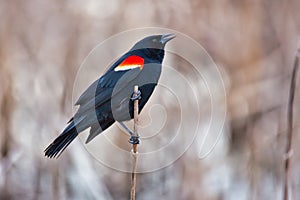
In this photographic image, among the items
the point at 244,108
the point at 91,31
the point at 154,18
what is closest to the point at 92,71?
the point at 91,31

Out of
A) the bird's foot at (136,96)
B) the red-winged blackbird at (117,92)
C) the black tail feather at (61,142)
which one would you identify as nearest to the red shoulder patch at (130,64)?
the red-winged blackbird at (117,92)

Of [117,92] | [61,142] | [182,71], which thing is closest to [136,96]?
[117,92]

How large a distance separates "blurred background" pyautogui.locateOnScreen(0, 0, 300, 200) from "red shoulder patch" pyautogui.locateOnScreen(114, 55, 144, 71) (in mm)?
1286

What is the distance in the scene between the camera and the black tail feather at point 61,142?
1.16 meters

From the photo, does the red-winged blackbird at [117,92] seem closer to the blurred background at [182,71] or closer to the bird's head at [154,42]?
the bird's head at [154,42]

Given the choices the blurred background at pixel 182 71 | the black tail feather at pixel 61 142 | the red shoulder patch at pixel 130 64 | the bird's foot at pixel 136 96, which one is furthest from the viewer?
the blurred background at pixel 182 71

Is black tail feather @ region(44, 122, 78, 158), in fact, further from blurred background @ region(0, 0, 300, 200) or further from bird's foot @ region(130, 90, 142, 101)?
blurred background @ region(0, 0, 300, 200)

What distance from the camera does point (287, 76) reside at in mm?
3080

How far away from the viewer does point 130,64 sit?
58.0 inches

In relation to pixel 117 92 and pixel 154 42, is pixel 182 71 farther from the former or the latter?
pixel 117 92

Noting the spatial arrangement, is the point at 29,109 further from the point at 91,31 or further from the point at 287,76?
the point at 287,76

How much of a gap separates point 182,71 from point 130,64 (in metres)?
1.47

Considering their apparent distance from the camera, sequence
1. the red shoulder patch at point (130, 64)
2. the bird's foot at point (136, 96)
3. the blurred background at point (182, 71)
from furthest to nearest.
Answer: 1. the blurred background at point (182, 71)
2. the red shoulder patch at point (130, 64)
3. the bird's foot at point (136, 96)

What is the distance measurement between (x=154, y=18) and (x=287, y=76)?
87 centimetres
